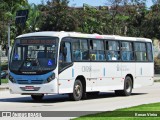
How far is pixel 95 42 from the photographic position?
25703 millimetres

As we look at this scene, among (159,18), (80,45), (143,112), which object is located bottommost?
Answer: (143,112)

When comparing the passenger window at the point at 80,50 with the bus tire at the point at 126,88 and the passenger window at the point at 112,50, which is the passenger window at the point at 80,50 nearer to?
the passenger window at the point at 112,50

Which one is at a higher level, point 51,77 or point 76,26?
point 76,26

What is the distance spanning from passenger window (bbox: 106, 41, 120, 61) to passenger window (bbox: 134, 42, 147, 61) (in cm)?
183

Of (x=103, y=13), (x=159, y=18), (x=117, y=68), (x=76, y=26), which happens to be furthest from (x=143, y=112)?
(x=159, y=18)

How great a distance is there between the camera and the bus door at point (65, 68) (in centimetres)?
2281

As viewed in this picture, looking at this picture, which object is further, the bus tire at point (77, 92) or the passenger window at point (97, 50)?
the passenger window at point (97, 50)

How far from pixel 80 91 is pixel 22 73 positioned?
2.79m

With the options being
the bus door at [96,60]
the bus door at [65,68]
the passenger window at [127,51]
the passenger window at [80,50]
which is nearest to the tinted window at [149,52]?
the passenger window at [127,51]

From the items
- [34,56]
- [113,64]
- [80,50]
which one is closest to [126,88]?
[113,64]

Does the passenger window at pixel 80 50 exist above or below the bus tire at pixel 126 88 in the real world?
above

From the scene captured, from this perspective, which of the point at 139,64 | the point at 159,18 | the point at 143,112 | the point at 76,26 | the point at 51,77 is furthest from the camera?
the point at 159,18

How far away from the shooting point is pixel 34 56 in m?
22.9

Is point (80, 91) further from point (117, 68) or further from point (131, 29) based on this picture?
point (131, 29)
